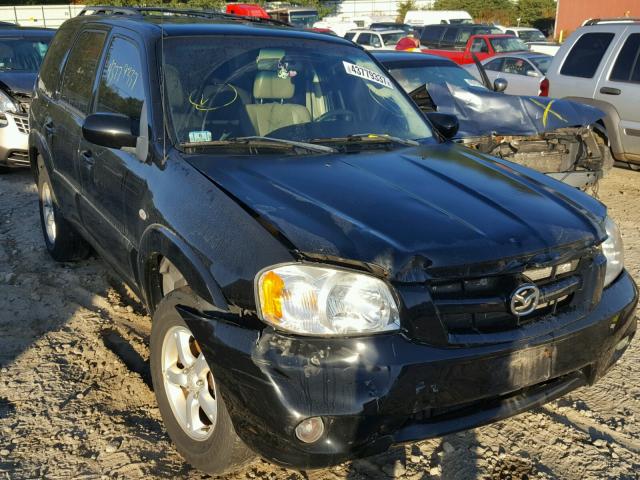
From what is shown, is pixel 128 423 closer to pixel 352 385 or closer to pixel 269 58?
pixel 352 385

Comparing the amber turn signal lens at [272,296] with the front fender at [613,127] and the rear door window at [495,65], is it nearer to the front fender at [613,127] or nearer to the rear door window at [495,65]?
the front fender at [613,127]

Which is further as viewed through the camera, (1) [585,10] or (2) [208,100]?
(1) [585,10]

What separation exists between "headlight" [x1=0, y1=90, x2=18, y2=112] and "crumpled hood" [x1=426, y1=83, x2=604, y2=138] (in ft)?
16.2

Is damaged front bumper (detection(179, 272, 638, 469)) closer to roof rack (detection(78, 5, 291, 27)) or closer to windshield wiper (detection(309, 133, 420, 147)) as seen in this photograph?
windshield wiper (detection(309, 133, 420, 147))

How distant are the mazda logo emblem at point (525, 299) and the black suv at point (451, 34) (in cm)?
1914

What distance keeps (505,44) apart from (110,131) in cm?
1714

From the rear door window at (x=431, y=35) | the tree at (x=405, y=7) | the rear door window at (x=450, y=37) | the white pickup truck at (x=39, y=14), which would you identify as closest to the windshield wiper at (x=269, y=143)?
the rear door window at (x=450, y=37)

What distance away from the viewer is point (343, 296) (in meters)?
2.45

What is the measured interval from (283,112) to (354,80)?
611 millimetres

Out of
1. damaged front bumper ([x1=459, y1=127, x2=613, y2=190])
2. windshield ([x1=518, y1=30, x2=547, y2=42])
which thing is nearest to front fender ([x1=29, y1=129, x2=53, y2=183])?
damaged front bumper ([x1=459, y1=127, x2=613, y2=190])

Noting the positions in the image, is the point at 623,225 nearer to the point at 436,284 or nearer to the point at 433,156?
the point at 433,156

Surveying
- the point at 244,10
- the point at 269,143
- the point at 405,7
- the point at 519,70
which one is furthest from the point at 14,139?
the point at 405,7

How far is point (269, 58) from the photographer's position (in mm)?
3869

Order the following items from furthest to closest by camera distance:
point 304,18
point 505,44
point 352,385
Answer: point 304,18 → point 505,44 → point 352,385
